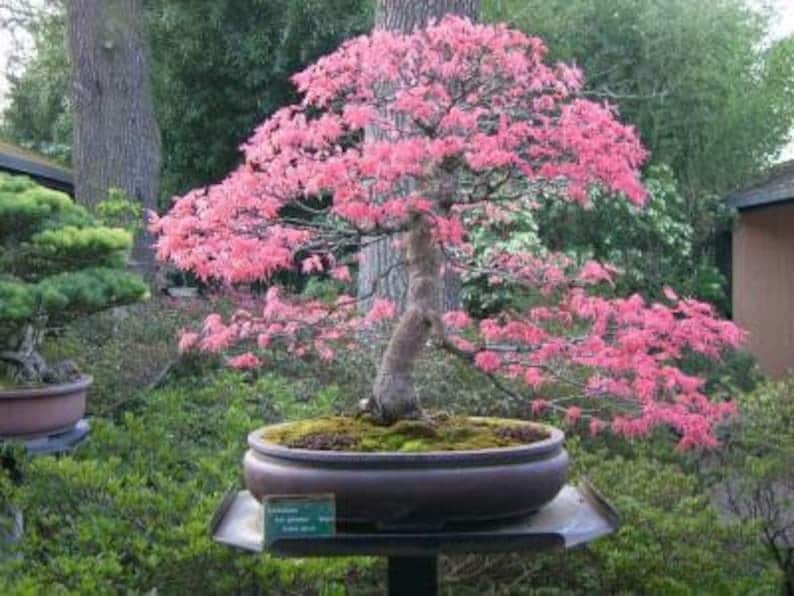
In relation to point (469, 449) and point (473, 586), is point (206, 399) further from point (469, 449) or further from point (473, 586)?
point (469, 449)

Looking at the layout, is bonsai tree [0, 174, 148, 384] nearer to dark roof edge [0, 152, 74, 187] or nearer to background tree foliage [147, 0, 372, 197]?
dark roof edge [0, 152, 74, 187]

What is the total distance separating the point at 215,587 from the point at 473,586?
0.97 metres

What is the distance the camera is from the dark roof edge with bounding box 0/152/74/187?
1100cm

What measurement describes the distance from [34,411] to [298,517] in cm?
318

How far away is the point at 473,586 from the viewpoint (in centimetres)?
392

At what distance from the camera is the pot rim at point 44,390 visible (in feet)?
16.4

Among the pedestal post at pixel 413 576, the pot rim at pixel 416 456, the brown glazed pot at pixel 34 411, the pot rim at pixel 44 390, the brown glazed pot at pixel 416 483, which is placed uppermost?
the pot rim at pixel 416 456

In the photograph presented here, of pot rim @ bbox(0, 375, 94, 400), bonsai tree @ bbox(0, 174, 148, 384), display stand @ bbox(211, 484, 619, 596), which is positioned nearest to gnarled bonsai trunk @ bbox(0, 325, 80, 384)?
bonsai tree @ bbox(0, 174, 148, 384)

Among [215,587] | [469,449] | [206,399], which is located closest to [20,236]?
[206,399]

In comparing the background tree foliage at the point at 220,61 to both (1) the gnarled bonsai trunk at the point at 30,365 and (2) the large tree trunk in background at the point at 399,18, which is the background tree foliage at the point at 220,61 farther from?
(1) the gnarled bonsai trunk at the point at 30,365

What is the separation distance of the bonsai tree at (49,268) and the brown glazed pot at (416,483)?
3.18 metres

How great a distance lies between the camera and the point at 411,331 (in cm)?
297

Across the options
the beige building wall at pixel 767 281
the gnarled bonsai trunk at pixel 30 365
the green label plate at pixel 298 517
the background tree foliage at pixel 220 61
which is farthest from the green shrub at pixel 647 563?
the background tree foliage at pixel 220 61

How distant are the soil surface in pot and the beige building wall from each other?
388 inches
